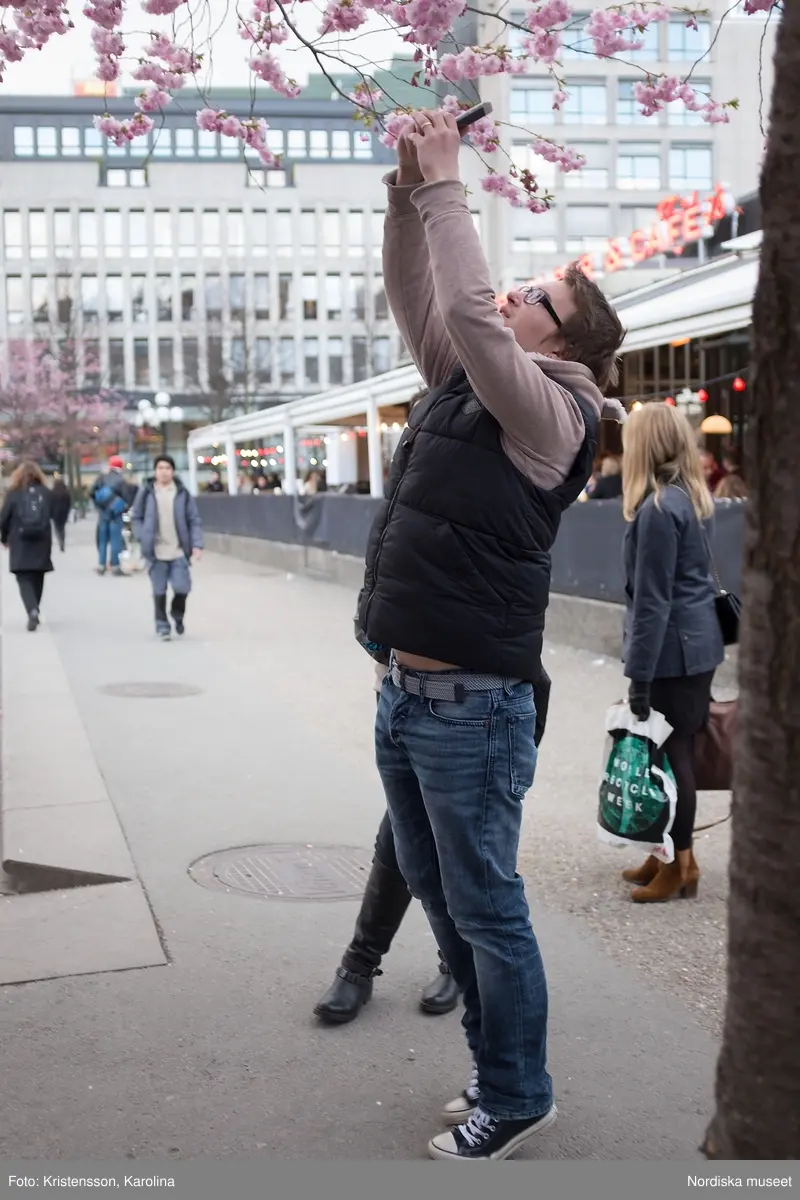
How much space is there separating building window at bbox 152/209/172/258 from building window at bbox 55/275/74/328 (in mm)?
6148

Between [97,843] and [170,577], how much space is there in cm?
829

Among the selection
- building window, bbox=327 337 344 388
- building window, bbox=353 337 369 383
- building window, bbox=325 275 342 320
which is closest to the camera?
building window, bbox=353 337 369 383

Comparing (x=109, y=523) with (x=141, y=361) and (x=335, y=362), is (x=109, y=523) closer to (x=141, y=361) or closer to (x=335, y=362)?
(x=335, y=362)

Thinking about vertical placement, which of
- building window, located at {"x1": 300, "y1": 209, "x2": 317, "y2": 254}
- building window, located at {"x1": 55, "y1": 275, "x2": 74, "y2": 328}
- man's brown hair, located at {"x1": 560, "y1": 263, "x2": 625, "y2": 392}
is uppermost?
building window, located at {"x1": 300, "y1": 209, "x2": 317, "y2": 254}

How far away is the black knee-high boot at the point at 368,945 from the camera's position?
3.99m

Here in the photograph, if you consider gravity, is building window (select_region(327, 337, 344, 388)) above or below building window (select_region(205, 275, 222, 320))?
below

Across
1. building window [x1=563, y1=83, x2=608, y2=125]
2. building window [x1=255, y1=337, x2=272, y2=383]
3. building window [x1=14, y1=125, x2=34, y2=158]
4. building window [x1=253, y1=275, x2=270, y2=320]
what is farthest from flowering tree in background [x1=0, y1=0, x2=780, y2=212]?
building window [x1=14, y1=125, x2=34, y2=158]

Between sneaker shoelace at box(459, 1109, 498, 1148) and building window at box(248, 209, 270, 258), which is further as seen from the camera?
building window at box(248, 209, 270, 258)

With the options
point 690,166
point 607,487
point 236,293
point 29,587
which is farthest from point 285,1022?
point 236,293

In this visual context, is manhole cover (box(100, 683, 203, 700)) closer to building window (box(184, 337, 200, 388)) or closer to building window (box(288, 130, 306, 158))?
building window (box(184, 337, 200, 388))

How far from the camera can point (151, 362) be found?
84562 mm

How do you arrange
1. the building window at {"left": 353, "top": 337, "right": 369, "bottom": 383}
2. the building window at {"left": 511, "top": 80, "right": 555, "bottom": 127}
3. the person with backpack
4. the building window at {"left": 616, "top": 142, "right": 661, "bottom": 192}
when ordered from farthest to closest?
the building window at {"left": 353, "top": 337, "right": 369, "bottom": 383} → the building window at {"left": 616, "top": 142, "right": 661, "bottom": 192} → the building window at {"left": 511, "top": 80, "right": 555, "bottom": 127} → the person with backpack

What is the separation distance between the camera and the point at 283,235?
8525cm

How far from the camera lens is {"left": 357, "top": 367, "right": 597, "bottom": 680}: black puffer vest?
2893mm
